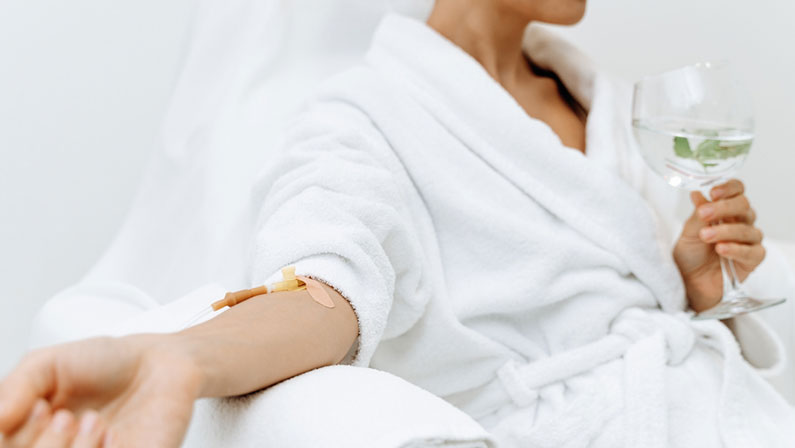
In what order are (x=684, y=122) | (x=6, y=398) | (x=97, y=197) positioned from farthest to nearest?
(x=97, y=197) < (x=684, y=122) < (x=6, y=398)

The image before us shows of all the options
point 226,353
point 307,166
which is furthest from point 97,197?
point 226,353

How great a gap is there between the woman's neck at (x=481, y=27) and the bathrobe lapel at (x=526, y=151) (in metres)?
0.08

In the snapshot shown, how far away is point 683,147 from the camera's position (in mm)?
1110

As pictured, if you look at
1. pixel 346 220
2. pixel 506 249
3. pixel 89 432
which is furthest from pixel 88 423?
pixel 506 249

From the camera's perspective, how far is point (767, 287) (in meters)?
1.42

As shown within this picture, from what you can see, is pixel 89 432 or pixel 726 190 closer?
pixel 89 432

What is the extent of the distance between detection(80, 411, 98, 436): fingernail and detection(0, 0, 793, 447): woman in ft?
1.14

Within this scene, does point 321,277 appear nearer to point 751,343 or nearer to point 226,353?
point 226,353

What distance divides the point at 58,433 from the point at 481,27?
1000 mm

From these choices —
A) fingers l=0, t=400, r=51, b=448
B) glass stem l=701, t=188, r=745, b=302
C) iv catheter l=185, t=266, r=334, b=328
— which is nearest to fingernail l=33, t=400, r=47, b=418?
fingers l=0, t=400, r=51, b=448

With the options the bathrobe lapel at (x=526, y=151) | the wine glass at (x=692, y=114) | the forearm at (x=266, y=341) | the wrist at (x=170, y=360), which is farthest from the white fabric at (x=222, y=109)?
the wrist at (x=170, y=360)

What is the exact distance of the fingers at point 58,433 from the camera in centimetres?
51

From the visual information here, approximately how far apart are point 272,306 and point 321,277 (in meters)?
0.08

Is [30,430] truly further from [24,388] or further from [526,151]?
[526,151]
